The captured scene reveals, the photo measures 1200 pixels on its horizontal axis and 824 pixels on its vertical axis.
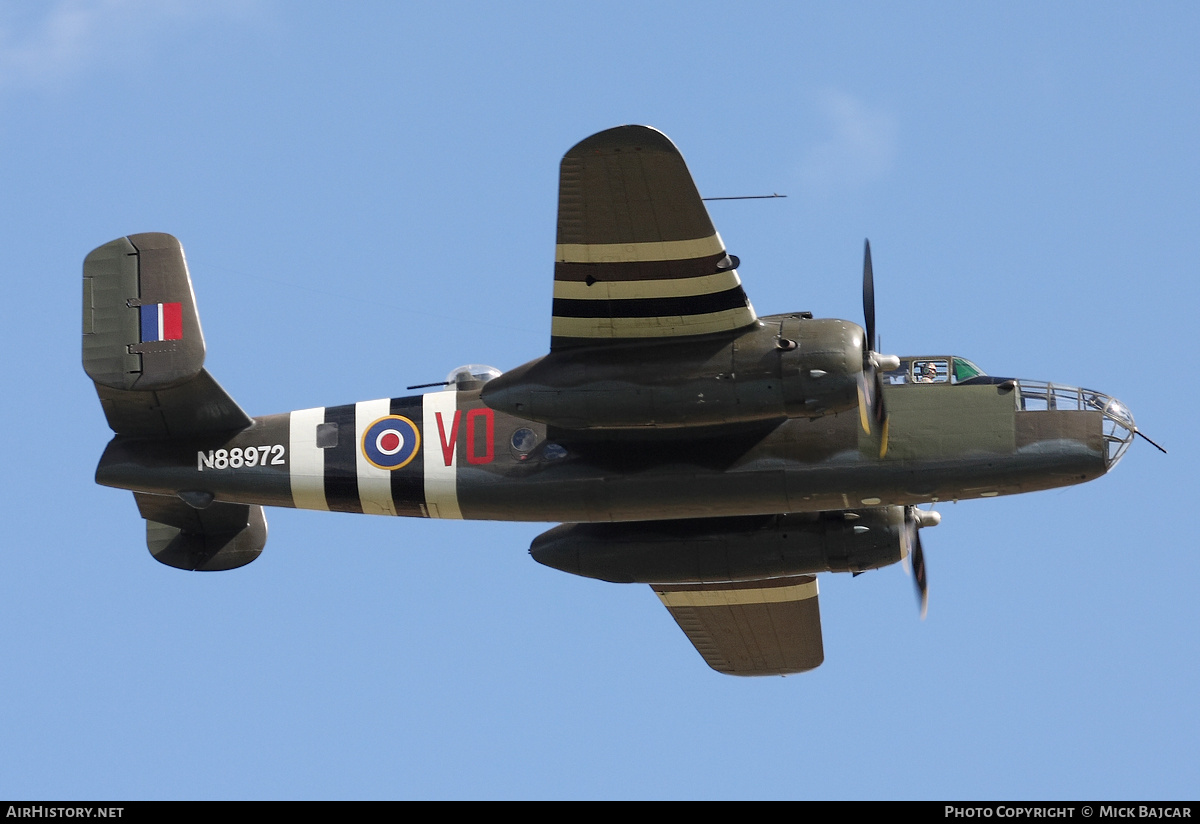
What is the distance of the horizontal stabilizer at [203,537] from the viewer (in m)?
27.3

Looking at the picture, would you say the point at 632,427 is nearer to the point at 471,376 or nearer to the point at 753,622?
the point at 471,376

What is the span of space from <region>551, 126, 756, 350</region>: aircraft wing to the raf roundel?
121 inches

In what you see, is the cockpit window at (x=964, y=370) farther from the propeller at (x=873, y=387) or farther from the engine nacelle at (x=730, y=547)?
the engine nacelle at (x=730, y=547)

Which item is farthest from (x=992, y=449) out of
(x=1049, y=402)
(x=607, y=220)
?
(x=607, y=220)

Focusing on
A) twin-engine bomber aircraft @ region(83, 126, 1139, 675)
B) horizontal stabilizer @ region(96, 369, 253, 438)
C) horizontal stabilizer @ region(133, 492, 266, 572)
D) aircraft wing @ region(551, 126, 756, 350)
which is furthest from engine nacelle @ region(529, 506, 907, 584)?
horizontal stabilizer @ region(96, 369, 253, 438)

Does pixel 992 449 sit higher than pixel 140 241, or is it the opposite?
pixel 140 241

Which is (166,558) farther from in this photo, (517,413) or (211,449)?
(517,413)

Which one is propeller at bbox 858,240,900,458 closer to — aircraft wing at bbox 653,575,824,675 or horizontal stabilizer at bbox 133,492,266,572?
aircraft wing at bbox 653,575,824,675

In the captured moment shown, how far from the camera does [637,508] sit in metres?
24.2

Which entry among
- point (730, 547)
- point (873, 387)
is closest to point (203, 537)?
point (730, 547)

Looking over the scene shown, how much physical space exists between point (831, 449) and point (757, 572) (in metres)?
3.06

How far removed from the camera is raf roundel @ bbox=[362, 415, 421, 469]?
25.1 metres

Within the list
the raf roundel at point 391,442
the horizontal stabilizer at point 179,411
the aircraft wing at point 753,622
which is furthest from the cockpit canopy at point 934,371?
the horizontal stabilizer at point 179,411

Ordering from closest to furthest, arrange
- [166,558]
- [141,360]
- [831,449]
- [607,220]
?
1. [607,220]
2. [831,449]
3. [141,360]
4. [166,558]
